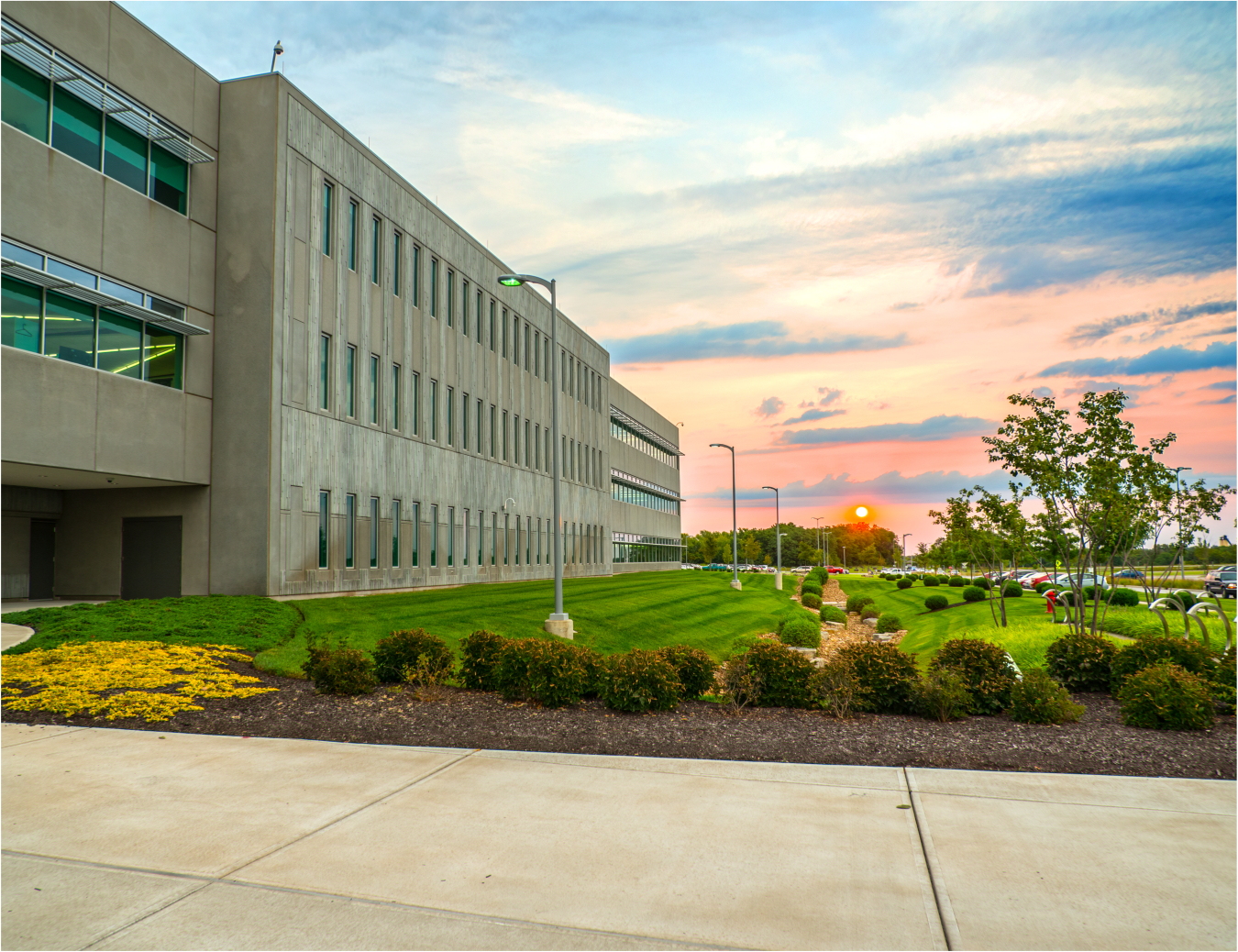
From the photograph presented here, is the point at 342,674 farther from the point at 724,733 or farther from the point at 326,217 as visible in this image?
the point at 326,217

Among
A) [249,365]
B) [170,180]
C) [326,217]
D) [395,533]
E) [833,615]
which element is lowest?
[833,615]

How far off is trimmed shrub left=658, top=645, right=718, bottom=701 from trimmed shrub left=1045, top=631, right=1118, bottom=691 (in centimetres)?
505

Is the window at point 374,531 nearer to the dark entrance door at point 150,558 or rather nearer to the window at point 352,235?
the dark entrance door at point 150,558

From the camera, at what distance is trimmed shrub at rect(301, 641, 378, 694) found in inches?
437

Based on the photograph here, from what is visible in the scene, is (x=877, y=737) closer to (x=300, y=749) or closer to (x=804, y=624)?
(x=300, y=749)

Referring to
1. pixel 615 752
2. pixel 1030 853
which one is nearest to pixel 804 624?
pixel 615 752

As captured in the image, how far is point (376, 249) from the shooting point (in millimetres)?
31406

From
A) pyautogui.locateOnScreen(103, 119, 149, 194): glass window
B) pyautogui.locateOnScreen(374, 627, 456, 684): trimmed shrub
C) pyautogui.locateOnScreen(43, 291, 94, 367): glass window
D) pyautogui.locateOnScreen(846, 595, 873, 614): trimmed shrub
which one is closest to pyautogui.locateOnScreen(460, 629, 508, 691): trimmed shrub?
pyautogui.locateOnScreen(374, 627, 456, 684): trimmed shrub

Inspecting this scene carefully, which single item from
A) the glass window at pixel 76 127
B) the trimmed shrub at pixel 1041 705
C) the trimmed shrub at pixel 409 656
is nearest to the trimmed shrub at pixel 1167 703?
the trimmed shrub at pixel 1041 705

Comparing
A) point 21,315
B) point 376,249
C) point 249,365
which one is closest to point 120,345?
point 21,315

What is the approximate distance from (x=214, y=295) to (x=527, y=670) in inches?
807

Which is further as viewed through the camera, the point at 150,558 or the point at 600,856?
the point at 150,558

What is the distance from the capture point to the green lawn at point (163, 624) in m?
15.1

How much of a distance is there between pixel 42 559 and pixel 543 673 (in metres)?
24.0
